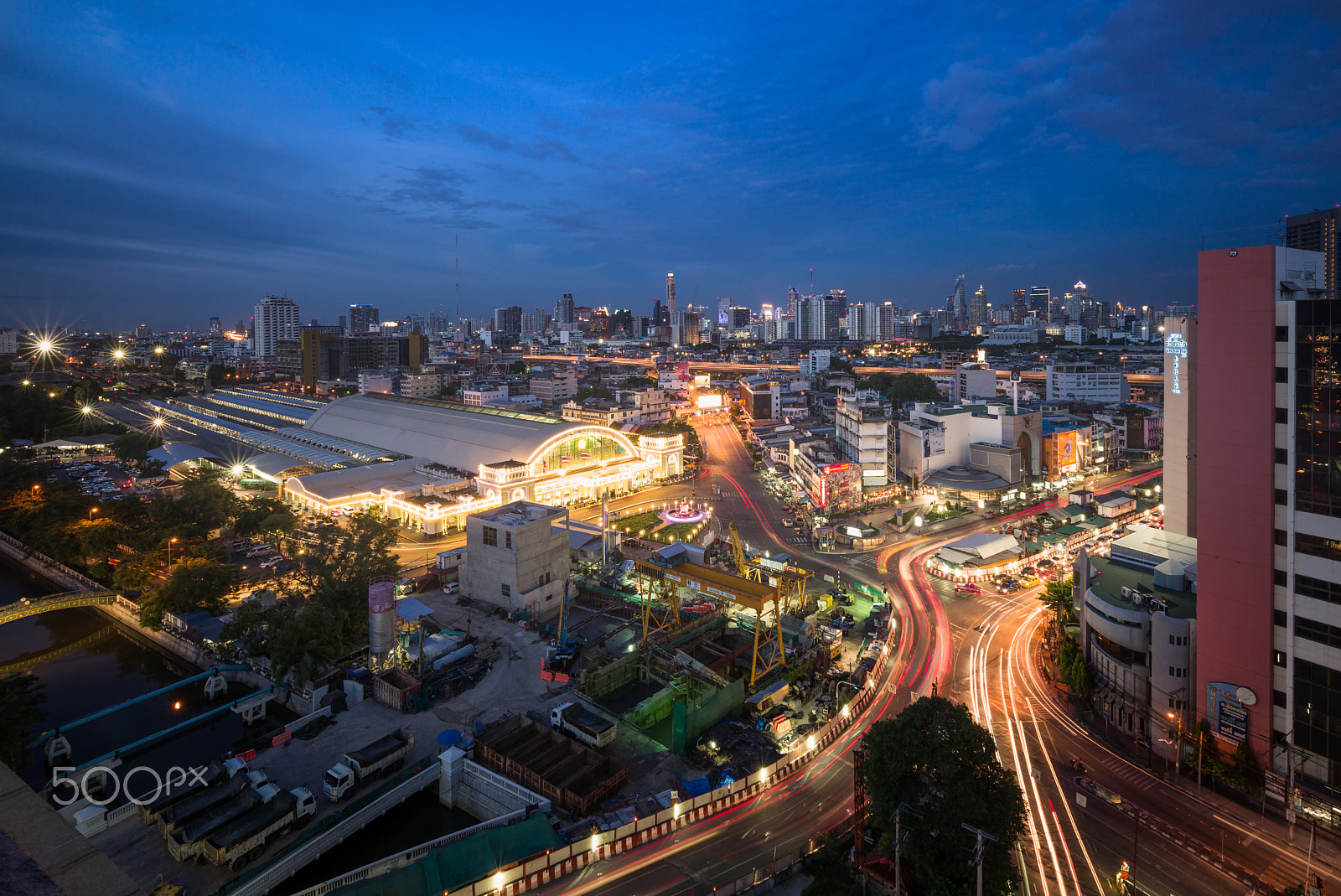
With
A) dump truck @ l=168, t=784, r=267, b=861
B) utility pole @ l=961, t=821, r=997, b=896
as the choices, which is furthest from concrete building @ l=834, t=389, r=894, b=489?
dump truck @ l=168, t=784, r=267, b=861

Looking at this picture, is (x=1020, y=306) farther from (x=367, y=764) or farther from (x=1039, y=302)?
(x=367, y=764)

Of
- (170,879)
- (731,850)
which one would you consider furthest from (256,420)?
(731,850)

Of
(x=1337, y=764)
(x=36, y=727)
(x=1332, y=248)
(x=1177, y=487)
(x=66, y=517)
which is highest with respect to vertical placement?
(x=1332, y=248)

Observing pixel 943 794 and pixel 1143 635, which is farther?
pixel 1143 635

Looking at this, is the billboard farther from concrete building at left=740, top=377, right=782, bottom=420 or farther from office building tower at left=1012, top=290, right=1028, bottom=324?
office building tower at left=1012, top=290, right=1028, bottom=324

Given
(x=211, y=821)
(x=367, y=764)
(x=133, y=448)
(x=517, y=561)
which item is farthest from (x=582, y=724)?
(x=133, y=448)

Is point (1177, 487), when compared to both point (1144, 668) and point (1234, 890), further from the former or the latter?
point (1234, 890)
